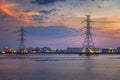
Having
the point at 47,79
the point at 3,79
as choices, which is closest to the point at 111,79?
the point at 47,79

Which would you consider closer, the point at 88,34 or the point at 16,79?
the point at 16,79

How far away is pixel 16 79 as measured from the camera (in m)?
35.7

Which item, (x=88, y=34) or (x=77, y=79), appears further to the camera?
(x=88, y=34)

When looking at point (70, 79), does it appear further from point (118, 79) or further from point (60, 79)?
point (118, 79)

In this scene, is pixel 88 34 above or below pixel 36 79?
above

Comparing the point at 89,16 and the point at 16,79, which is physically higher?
the point at 89,16

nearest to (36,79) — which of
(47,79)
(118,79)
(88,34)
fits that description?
(47,79)

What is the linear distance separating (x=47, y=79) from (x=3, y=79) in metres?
5.03

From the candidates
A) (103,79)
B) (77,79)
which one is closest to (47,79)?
(77,79)

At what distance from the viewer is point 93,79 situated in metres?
35.1

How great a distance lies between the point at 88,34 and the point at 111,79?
318ft

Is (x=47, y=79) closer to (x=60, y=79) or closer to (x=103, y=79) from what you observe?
(x=60, y=79)

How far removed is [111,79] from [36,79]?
852cm

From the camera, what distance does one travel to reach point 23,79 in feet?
117
